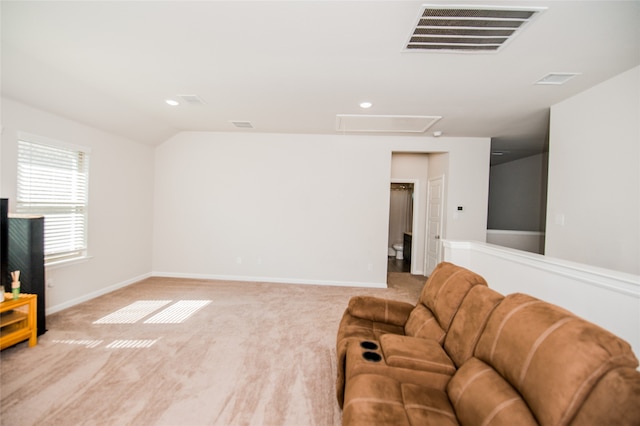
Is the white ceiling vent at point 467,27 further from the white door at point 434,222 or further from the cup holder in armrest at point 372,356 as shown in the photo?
the white door at point 434,222

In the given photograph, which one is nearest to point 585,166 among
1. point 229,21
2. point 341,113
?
point 341,113

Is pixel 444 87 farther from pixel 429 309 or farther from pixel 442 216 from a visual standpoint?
pixel 442 216

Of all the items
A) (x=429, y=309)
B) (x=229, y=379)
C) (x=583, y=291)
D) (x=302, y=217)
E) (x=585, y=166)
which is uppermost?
(x=585, y=166)

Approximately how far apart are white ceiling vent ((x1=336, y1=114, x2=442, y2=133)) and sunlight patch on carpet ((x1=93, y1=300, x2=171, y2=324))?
365 cm

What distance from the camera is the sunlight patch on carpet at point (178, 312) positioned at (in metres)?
3.13

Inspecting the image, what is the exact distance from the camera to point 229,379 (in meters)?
2.12

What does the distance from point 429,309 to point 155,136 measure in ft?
16.4

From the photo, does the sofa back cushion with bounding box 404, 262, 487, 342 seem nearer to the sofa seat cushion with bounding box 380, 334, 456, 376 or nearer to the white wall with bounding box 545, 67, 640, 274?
the sofa seat cushion with bounding box 380, 334, 456, 376

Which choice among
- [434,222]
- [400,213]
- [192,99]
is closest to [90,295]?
[192,99]

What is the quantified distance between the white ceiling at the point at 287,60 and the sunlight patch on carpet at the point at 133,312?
8.50ft

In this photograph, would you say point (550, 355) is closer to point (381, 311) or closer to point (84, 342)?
point (381, 311)

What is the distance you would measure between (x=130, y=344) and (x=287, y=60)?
313 centimetres

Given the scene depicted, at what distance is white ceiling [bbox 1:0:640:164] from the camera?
1.75 meters

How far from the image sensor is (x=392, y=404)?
1236 millimetres
